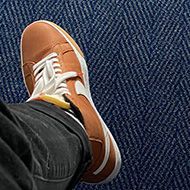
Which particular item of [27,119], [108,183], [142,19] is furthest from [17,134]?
[142,19]

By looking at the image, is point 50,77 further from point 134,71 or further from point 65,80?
point 134,71

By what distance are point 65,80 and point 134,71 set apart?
0.87 ft

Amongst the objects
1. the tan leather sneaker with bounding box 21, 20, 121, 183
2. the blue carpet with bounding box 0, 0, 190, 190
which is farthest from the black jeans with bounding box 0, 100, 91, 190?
the blue carpet with bounding box 0, 0, 190, 190

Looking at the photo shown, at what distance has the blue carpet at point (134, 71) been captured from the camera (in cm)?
97

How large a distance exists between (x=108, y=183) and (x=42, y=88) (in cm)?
37

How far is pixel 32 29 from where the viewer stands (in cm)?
99

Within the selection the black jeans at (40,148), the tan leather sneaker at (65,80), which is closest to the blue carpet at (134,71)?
the tan leather sneaker at (65,80)

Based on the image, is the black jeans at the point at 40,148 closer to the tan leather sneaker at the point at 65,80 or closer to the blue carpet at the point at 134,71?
the tan leather sneaker at the point at 65,80

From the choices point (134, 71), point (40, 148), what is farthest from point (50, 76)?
point (40, 148)

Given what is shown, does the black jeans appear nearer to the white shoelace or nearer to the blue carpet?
the white shoelace

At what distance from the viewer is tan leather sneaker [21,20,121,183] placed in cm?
79

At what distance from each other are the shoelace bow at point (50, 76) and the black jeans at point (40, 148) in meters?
0.18

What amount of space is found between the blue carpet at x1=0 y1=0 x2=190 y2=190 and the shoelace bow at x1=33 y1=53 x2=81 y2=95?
0.12 metres

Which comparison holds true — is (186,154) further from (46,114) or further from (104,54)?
(46,114)
